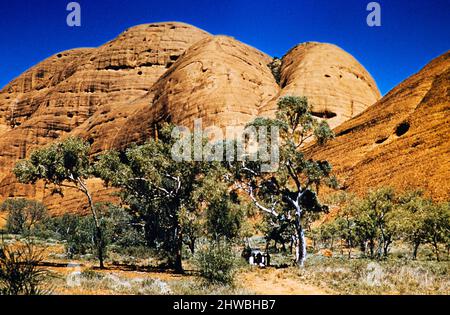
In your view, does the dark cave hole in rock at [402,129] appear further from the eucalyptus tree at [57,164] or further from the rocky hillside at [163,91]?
the eucalyptus tree at [57,164]

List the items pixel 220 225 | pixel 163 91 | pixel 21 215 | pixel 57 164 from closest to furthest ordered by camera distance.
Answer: pixel 57 164 → pixel 220 225 → pixel 21 215 → pixel 163 91

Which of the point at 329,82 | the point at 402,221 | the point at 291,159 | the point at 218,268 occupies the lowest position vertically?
the point at 218,268

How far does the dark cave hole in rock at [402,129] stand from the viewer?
47062 mm

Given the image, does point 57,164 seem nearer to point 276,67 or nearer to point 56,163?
point 56,163

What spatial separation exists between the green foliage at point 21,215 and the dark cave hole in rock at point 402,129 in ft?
160

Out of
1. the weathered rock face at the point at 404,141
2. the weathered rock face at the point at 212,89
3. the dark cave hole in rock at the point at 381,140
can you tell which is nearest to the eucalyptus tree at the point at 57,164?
the weathered rock face at the point at 404,141

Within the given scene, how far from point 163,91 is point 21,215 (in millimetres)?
34265

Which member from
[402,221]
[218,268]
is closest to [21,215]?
[218,268]

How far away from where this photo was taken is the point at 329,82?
225 feet

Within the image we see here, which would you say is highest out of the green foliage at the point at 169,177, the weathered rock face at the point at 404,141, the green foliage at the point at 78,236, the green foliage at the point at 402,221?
the weathered rock face at the point at 404,141

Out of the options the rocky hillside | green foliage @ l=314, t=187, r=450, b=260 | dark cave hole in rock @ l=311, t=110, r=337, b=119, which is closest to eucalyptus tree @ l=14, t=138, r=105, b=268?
green foliage @ l=314, t=187, r=450, b=260

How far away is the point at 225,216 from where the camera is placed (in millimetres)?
22609
